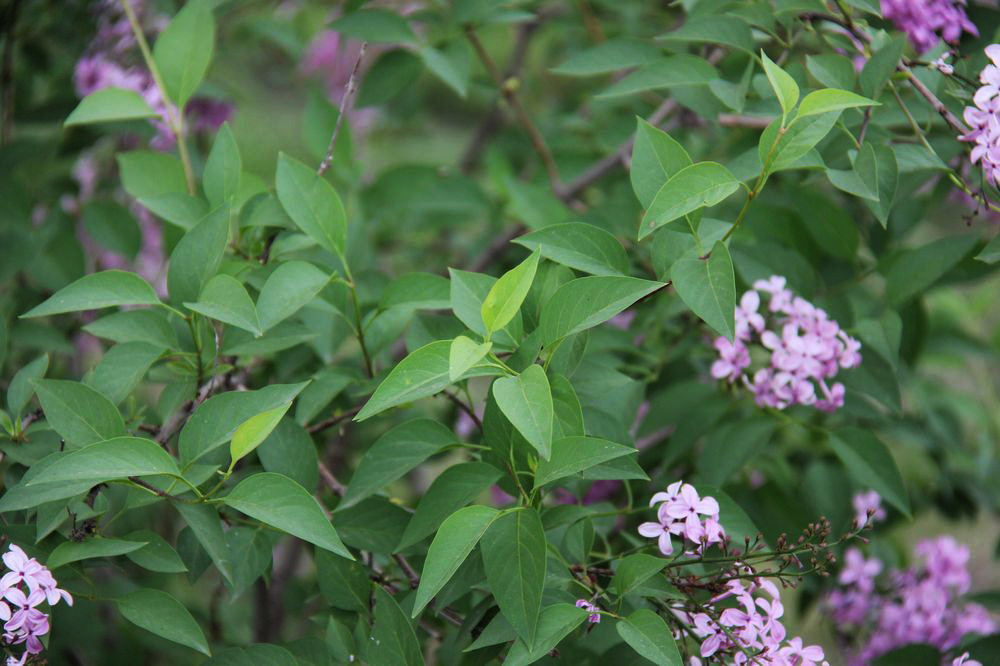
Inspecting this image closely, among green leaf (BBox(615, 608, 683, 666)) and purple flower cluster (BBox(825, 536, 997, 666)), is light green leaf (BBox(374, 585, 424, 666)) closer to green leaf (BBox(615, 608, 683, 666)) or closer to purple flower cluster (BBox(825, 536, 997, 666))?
green leaf (BBox(615, 608, 683, 666))

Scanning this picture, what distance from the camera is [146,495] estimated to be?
70 cm

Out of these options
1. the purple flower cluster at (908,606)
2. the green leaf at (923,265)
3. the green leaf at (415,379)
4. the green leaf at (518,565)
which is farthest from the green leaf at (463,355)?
the purple flower cluster at (908,606)

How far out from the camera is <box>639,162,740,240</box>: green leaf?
2.22 ft

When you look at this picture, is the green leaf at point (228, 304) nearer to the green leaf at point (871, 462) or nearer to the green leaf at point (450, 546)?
the green leaf at point (450, 546)

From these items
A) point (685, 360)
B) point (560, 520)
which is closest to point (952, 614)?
point (685, 360)

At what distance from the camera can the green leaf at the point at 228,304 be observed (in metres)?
0.71

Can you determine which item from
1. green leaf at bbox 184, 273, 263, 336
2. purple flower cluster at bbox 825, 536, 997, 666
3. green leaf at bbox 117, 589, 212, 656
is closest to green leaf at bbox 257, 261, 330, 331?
green leaf at bbox 184, 273, 263, 336

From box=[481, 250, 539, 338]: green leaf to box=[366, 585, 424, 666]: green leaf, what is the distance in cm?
23

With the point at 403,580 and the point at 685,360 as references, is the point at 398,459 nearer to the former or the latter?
the point at 403,580

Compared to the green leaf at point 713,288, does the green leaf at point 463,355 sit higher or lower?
higher

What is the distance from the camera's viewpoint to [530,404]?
616 millimetres

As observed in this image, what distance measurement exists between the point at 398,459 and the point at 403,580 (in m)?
0.16

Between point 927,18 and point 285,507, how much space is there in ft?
2.68

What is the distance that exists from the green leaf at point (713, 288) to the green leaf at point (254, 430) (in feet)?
0.98
